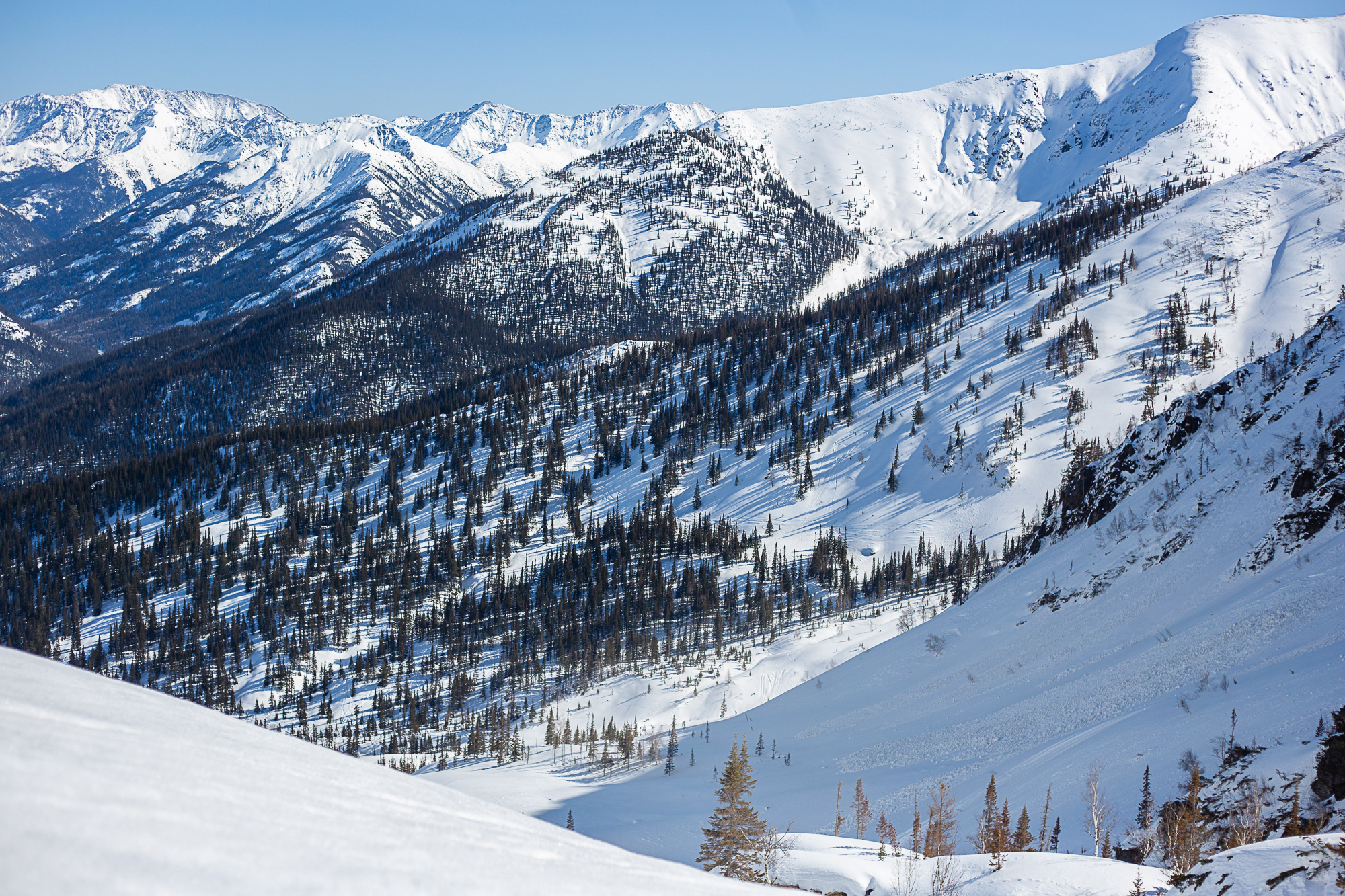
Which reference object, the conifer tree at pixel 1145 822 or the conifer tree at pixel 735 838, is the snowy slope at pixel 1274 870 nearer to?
the conifer tree at pixel 1145 822

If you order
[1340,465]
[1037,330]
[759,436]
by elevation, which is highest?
[1037,330]

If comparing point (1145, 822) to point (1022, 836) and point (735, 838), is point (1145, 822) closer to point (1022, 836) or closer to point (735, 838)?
point (1022, 836)

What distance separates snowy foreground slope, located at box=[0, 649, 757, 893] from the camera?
8.33 feet

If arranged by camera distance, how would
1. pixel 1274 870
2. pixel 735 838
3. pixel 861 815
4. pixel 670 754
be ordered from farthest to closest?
pixel 670 754 → pixel 861 815 → pixel 735 838 → pixel 1274 870

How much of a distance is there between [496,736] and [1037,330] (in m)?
101

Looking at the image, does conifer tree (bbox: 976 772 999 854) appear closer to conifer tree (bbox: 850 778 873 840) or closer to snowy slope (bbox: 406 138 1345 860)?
snowy slope (bbox: 406 138 1345 860)

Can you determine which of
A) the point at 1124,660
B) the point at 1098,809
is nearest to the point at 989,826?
the point at 1098,809

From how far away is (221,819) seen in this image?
302 centimetres

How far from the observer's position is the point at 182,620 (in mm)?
114875

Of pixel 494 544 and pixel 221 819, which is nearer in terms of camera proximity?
Result: pixel 221 819

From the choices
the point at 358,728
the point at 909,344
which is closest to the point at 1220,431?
the point at 358,728

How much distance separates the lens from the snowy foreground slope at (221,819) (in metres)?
2.54

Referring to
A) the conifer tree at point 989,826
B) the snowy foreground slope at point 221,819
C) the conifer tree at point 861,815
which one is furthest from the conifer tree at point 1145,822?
the snowy foreground slope at point 221,819

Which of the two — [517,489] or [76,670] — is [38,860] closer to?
[76,670]
